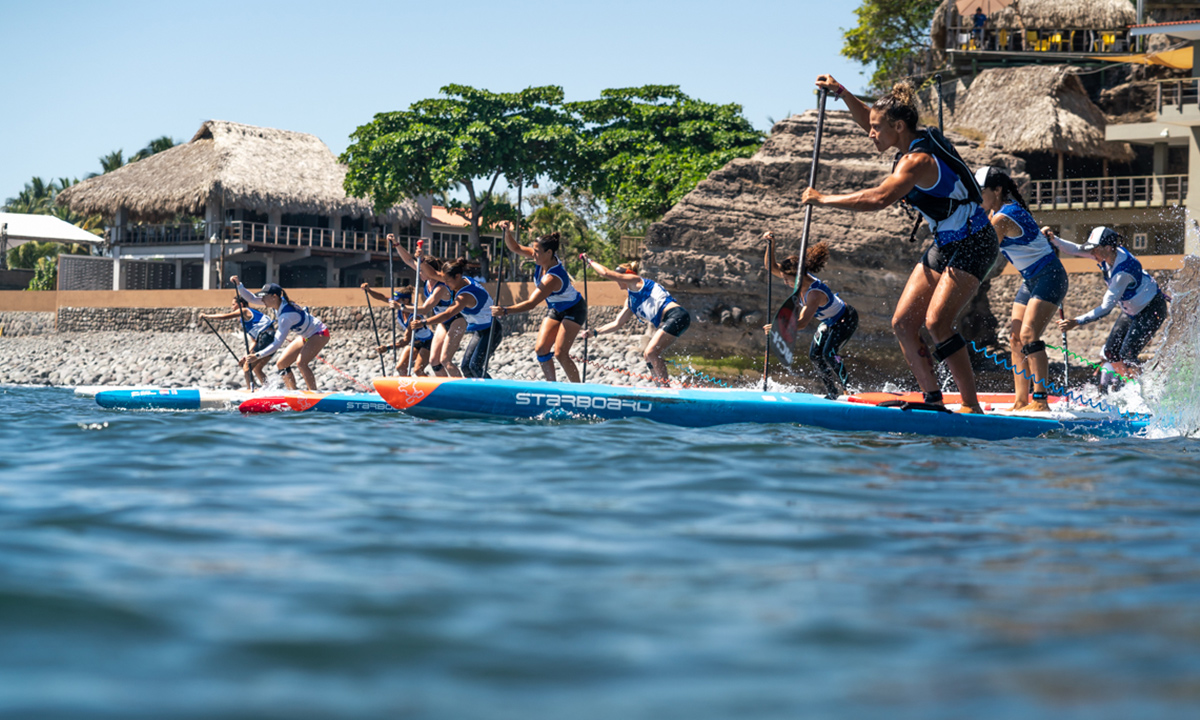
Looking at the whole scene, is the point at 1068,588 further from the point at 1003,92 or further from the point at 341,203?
the point at 341,203

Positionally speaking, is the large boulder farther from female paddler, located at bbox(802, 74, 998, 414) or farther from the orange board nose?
the orange board nose

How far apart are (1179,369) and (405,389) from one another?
5.38 meters

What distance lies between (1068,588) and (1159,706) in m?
0.79

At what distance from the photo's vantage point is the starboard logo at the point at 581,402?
693cm

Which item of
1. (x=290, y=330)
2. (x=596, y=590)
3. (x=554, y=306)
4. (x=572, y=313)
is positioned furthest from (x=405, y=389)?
(x=596, y=590)

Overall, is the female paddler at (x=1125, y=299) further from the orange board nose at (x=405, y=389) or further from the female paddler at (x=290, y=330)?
the female paddler at (x=290, y=330)

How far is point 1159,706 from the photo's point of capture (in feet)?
5.52

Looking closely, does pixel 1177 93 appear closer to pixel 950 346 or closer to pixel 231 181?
pixel 950 346

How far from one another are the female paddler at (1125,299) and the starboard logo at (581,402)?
3856mm

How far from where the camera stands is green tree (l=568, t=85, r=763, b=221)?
27.2m

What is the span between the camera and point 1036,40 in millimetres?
33000

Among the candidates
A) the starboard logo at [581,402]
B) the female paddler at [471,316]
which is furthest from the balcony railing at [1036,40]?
the starboard logo at [581,402]

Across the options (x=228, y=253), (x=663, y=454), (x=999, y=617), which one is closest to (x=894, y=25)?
(x=228, y=253)

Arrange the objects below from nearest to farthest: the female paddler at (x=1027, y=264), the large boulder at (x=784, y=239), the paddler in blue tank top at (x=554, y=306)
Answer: the female paddler at (x=1027, y=264)
the paddler in blue tank top at (x=554, y=306)
the large boulder at (x=784, y=239)
